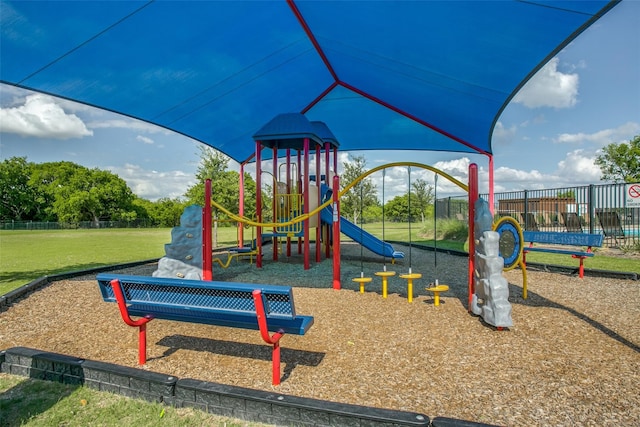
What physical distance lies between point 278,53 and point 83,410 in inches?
283

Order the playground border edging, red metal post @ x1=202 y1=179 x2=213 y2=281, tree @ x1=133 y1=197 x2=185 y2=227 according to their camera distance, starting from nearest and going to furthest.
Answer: the playground border edging
red metal post @ x1=202 y1=179 x2=213 y2=281
tree @ x1=133 y1=197 x2=185 y2=227

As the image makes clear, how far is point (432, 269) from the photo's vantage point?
977 centimetres

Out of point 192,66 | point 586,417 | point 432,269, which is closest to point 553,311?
point 586,417

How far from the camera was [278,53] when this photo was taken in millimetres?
7930

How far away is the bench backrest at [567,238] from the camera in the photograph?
8375 millimetres

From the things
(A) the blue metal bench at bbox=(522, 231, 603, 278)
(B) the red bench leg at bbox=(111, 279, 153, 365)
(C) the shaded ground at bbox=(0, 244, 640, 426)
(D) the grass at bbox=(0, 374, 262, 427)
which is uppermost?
(A) the blue metal bench at bbox=(522, 231, 603, 278)

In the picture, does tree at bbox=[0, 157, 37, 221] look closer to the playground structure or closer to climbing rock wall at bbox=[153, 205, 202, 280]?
the playground structure

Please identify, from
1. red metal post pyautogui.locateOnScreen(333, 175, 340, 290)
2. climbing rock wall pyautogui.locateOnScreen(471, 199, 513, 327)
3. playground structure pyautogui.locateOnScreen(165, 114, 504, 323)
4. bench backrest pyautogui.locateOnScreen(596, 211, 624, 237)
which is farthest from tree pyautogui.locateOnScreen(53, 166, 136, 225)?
climbing rock wall pyautogui.locateOnScreen(471, 199, 513, 327)

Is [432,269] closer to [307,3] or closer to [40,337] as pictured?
[307,3]

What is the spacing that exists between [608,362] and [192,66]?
8.17 m

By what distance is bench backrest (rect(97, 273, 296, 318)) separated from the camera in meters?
3.19

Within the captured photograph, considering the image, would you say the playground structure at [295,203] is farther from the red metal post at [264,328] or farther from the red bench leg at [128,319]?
the red metal post at [264,328]

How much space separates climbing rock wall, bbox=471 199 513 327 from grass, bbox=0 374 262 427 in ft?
11.4

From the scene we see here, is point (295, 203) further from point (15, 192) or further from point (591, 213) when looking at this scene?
point (15, 192)
